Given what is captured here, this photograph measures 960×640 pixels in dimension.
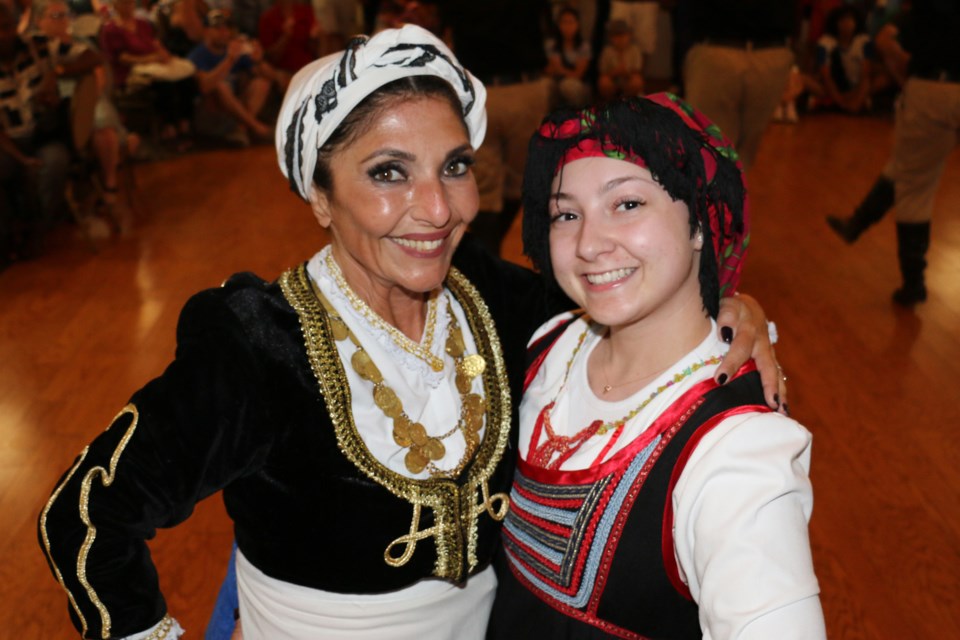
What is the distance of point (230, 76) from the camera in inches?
347

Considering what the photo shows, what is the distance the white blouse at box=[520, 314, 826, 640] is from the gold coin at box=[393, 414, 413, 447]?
0.39 m

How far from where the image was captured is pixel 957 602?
2713mm

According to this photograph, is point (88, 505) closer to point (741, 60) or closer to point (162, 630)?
point (162, 630)

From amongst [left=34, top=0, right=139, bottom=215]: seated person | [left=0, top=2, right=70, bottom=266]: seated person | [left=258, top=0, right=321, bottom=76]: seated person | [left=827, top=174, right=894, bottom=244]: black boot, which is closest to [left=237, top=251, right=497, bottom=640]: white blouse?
[left=827, top=174, right=894, bottom=244]: black boot

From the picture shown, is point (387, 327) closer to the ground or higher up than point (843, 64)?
higher up

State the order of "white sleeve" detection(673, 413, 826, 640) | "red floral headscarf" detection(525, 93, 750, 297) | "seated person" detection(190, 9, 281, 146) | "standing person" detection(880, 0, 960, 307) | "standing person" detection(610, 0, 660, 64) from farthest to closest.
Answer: "standing person" detection(610, 0, 660, 64), "seated person" detection(190, 9, 281, 146), "standing person" detection(880, 0, 960, 307), "red floral headscarf" detection(525, 93, 750, 297), "white sleeve" detection(673, 413, 826, 640)

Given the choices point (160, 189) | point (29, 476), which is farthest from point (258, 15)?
point (29, 476)

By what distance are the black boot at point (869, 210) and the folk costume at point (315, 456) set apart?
366cm

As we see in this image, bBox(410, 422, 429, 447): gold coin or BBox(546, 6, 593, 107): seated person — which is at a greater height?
BBox(410, 422, 429, 447): gold coin

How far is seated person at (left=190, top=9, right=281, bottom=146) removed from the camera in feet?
28.1

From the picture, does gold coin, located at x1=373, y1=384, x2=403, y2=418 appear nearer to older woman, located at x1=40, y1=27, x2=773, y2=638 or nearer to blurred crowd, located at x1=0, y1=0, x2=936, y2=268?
older woman, located at x1=40, y1=27, x2=773, y2=638

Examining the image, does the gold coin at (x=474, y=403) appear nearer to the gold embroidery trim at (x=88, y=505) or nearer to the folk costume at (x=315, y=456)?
the folk costume at (x=315, y=456)

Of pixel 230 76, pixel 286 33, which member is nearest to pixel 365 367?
pixel 230 76

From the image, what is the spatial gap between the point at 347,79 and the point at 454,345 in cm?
53
